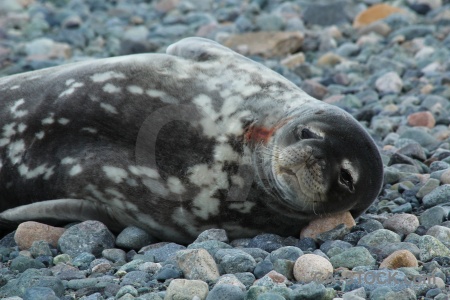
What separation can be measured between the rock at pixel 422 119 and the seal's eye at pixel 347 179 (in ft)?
8.47

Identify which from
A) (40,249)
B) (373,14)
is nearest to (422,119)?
(40,249)

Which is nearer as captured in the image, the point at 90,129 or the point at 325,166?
the point at 325,166

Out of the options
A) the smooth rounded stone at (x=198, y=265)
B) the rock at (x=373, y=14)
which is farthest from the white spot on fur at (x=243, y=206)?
the rock at (x=373, y=14)

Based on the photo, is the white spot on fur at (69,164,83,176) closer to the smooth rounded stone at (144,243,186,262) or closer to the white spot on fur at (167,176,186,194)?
the white spot on fur at (167,176,186,194)

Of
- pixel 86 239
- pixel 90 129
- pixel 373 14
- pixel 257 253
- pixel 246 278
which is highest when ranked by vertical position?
pixel 90 129

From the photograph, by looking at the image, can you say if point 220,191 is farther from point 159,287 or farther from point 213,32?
point 213,32

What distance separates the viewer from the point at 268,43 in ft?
32.9

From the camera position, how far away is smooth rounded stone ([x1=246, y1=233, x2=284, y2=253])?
473cm

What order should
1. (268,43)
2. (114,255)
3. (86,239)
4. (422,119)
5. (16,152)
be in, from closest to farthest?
(114,255), (86,239), (16,152), (422,119), (268,43)

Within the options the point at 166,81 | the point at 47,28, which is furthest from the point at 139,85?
the point at 47,28

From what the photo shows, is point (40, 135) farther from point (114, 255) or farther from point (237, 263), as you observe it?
point (237, 263)

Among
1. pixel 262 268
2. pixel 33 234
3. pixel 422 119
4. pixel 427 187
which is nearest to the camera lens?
pixel 262 268

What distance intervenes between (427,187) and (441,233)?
83 centimetres

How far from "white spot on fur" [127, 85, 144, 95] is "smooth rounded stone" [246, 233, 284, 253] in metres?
1.10
